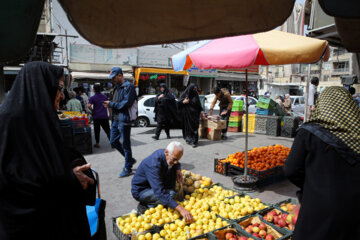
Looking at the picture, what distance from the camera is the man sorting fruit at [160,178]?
3.40 m

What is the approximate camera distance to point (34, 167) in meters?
1.54

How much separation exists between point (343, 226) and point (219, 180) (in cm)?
375

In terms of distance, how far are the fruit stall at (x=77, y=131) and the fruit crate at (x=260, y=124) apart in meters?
6.98

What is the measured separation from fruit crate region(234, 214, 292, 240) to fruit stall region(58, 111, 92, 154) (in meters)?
5.40

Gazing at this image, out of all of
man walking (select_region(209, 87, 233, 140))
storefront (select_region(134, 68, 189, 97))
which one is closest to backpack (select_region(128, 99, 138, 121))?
man walking (select_region(209, 87, 233, 140))

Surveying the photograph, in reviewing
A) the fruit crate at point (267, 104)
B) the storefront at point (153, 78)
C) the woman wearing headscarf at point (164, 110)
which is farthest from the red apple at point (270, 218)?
the storefront at point (153, 78)

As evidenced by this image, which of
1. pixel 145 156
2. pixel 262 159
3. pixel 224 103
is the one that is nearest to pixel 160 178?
pixel 262 159

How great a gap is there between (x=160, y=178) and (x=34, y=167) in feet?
7.14

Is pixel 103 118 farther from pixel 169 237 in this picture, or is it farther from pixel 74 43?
pixel 74 43

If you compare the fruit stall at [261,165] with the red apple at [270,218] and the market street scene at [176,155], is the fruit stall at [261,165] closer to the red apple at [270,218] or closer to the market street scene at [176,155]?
the market street scene at [176,155]

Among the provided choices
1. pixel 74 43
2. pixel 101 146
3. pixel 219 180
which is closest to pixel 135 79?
pixel 74 43

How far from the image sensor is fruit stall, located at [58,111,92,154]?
23.2 ft

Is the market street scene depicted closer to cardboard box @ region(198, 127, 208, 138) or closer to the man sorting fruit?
the man sorting fruit

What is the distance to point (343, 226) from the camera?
5.83 ft
